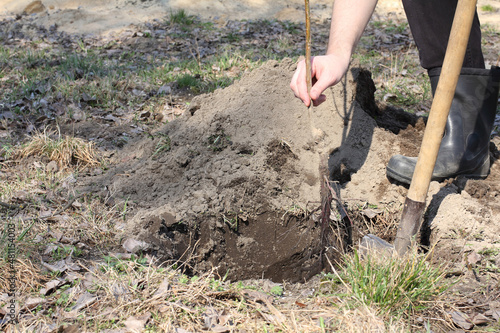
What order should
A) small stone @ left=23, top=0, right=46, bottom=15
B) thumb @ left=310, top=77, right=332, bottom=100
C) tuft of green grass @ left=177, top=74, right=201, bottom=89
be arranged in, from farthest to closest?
1. small stone @ left=23, top=0, right=46, bottom=15
2. tuft of green grass @ left=177, top=74, right=201, bottom=89
3. thumb @ left=310, top=77, right=332, bottom=100

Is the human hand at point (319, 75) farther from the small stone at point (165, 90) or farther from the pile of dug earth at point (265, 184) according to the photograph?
the small stone at point (165, 90)

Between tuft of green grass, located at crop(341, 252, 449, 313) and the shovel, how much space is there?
0.14 meters

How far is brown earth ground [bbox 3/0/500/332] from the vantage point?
2516 millimetres

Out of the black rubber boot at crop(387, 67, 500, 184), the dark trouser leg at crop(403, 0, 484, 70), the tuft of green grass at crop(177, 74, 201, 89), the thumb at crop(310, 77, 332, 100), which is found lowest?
the tuft of green grass at crop(177, 74, 201, 89)

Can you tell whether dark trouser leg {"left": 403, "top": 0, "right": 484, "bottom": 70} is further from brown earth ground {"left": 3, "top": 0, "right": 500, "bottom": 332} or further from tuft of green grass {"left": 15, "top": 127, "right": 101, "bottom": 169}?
tuft of green grass {"left": 15, "top": 127, "right": 101, "bottom": 169}

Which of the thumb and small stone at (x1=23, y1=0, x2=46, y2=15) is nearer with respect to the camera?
the thumb

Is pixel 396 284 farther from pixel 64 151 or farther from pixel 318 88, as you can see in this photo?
pixel 64 151

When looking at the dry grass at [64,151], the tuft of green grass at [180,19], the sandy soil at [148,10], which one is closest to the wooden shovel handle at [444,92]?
the dry grass at [64,151]

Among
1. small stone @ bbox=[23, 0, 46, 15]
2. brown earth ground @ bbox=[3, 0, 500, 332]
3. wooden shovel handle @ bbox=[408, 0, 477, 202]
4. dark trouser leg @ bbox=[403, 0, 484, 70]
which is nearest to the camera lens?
wooden shovel handle @ bbox=[408, 0, 477, 202]

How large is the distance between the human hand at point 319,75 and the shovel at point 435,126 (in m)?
0.49

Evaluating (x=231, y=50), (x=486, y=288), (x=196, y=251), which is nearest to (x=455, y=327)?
(x=486, y=288)

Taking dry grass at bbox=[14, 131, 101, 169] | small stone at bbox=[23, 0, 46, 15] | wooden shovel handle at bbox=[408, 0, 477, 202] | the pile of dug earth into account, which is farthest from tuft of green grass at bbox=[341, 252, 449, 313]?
small stone at bbox=[23, 0, 46, 15]

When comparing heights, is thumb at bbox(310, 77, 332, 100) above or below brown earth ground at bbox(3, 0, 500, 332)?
above

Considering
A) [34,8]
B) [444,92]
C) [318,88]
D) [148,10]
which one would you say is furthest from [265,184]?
[34,8]
